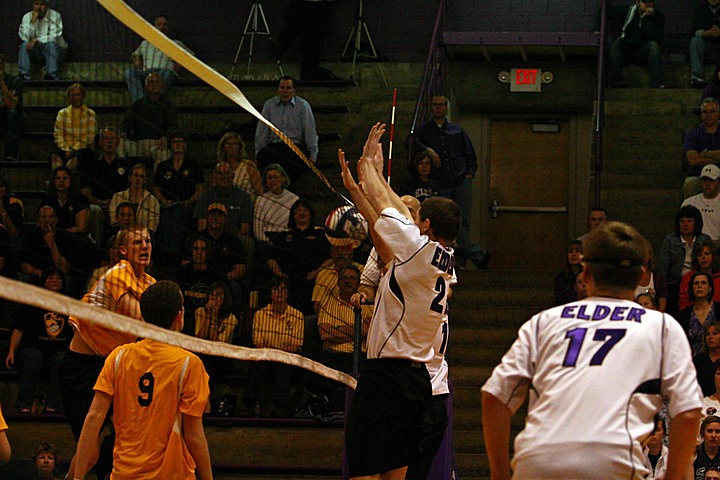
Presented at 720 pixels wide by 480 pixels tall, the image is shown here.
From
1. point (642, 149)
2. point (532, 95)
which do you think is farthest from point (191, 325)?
point (532, 95)

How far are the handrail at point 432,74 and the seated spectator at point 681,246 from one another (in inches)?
118

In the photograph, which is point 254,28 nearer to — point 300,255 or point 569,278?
point 569,278

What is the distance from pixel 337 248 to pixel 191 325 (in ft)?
4.14

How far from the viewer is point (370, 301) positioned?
7.65 meters

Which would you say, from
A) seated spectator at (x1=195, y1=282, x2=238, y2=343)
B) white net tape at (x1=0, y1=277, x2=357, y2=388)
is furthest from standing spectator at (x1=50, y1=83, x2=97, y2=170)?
white net tape at (x1=0, y1=277, x2=357, y2=388)

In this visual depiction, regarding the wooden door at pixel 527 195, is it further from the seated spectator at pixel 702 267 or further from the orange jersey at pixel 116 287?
the orange jersey at pixel 116 287

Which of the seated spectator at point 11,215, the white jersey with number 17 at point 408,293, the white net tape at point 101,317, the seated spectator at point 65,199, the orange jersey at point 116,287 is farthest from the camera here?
the seated spectator at point 11,215

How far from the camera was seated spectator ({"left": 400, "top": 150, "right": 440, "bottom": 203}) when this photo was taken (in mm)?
12195

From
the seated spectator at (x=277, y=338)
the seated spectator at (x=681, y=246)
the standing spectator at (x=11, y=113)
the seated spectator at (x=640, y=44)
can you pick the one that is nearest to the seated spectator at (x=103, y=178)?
the seated spectator at (x=277, y=338)

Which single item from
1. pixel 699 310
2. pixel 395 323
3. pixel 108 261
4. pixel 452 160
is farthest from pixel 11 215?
pixel 699 310

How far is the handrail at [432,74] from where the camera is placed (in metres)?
13.3

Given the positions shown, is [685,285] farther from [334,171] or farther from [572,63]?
[572,63]

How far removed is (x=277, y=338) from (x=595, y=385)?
5652 mm

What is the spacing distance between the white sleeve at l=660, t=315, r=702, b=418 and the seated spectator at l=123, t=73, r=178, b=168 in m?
4.72
